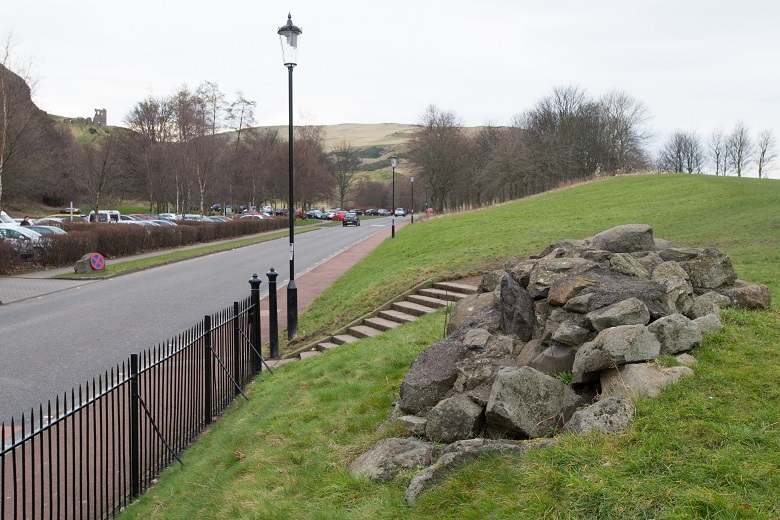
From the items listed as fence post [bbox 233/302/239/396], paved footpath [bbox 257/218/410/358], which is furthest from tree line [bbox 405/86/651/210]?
fence post [bbox 233/302/239/396]

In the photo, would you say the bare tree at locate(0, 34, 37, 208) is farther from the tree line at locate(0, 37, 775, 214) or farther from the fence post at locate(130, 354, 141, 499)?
the fence post at locate(130, 354, 141, 499)

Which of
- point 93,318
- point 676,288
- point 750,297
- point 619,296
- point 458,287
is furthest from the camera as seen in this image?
point 93,318

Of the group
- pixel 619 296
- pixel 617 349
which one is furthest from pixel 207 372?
pixel 617 349

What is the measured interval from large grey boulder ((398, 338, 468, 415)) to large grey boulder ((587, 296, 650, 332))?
1278mm

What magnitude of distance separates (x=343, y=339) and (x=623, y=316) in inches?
290

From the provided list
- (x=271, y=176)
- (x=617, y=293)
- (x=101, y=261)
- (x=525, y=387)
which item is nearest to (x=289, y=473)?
(x=525, y=387)

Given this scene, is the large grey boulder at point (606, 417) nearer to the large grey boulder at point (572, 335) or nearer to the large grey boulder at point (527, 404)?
the large grey boulder at point (527, 404)

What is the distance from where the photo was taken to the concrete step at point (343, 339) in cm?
1203

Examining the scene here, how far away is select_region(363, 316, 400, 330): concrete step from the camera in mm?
12320

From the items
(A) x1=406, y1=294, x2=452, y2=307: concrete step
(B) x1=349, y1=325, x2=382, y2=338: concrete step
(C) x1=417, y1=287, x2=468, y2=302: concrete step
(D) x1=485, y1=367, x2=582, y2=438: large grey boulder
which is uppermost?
(D) x1=485, y1=367, x2=582, y2=438: large grey boulder

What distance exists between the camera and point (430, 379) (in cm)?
590

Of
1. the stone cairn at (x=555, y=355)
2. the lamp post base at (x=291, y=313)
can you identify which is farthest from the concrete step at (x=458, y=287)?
the stone cairn at (x=555, y=355)

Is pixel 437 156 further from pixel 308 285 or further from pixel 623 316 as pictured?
pixel 623 316

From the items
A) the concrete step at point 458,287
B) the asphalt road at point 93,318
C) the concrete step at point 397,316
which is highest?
the concrete step at point 458,287
